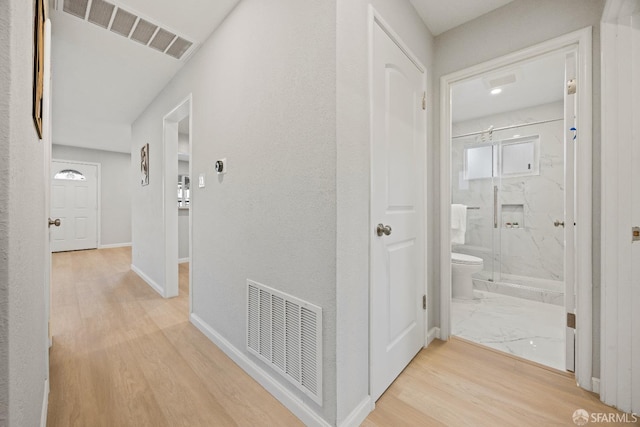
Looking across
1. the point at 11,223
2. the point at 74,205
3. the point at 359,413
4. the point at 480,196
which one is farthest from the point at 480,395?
the point at 74,205

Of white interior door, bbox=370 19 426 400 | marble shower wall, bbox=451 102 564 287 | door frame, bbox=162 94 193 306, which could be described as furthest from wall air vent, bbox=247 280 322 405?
marble shower wall, bbox=451 102 564 287

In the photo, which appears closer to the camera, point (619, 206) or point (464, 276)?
point (619, 206)

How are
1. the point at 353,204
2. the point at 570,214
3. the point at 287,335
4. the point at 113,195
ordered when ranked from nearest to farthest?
1. the point at 353,204
2. the point at 287,335
3. the point at 570,214
4. the point at 113,195

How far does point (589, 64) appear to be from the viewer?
1.41 meters

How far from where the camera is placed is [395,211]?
5.05ft

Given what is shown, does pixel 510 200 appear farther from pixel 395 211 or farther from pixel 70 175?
pixel 70 175

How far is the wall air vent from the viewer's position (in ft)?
3.91

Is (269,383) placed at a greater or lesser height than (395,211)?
lesser

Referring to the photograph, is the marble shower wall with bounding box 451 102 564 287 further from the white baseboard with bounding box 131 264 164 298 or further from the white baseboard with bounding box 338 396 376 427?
the white baseboard with bounding box 131 264 164 298

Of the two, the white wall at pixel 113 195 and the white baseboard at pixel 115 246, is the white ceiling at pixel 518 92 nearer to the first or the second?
the white wall at pixel 113 195

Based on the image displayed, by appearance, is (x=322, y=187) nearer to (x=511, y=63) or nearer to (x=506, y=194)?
(x=511, y=63)

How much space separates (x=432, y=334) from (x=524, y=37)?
2.16 m

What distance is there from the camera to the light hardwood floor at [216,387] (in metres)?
1.26

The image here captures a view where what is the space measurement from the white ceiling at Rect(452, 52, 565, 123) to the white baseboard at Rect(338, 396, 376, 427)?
8.58 feet
